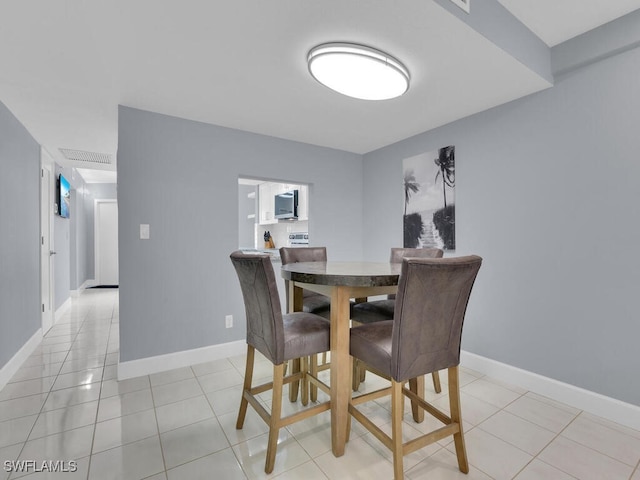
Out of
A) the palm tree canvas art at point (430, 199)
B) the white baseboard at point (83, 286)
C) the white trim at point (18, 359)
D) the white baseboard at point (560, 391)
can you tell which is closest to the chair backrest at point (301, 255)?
the palm tree canvas art at point (430, 199)

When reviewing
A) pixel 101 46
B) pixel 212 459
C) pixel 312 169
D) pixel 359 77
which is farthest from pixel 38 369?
pixel 359 77

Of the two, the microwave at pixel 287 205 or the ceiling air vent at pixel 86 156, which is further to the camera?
the microwave at pixel 287 205

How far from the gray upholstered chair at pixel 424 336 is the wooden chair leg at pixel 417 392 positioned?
1.03ft

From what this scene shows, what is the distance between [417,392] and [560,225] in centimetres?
157

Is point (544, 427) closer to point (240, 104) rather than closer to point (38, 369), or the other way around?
point (240, 104)

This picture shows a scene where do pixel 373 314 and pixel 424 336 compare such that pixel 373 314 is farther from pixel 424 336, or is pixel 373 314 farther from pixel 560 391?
pixel 560 391

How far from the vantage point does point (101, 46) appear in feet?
5.86

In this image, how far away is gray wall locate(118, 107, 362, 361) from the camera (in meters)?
2.59

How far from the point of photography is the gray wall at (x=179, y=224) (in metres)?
2.59

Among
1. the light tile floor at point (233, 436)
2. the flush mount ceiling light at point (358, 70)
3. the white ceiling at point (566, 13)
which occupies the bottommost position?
the light tile floor at point (233, 436)

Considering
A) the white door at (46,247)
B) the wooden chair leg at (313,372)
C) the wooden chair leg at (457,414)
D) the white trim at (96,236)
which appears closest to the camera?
the wooden chair leg at (457,414)

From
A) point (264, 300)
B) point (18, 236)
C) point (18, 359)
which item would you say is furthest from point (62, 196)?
point (264, 300)

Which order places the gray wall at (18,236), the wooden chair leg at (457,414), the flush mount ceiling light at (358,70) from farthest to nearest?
the gray wall at (18,236) < the flush mount ceiling light at (358,70) < the wooden chair leg at (457,414)

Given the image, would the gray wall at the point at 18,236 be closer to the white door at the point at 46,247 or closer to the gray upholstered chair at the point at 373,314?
the white door at the point at 46,247
